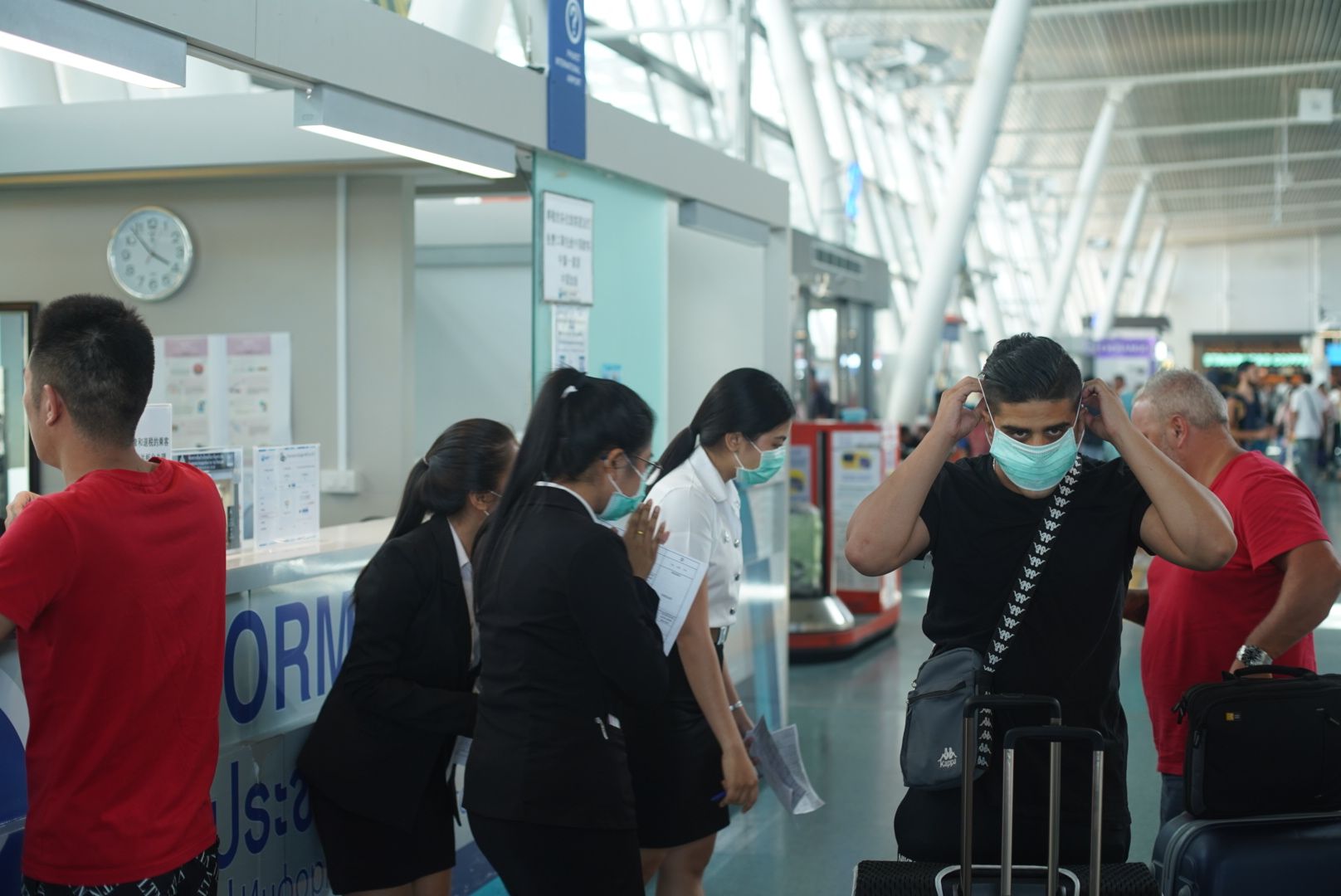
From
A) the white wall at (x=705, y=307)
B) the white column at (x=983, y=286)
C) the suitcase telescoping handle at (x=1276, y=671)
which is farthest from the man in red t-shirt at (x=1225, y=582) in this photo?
the white column at (x=983, y=286)

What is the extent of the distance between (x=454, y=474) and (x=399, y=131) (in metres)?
1.14

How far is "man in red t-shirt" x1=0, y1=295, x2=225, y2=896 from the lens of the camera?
2104 mm

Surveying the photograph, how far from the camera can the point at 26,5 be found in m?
2.55

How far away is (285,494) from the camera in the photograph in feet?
12.3

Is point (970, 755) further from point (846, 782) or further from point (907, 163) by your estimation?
point (907, 163)

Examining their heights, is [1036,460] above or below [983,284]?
below

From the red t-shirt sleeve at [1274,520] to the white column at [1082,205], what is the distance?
21.0 meters

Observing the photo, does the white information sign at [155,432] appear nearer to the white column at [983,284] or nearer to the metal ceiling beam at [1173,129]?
the white column at [983,284]

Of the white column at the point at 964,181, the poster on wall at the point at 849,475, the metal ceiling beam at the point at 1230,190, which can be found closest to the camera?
the poster on wall at the point at 849,475

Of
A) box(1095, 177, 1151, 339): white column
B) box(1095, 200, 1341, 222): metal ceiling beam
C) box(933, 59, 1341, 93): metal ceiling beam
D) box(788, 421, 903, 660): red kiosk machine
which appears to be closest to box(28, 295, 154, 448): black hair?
box(788, 421, 903, 660): red kiosk machine

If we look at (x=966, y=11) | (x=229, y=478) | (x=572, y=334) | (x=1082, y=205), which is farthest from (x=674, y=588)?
(x=1082, y=205)

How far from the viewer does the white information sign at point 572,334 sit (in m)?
4.53

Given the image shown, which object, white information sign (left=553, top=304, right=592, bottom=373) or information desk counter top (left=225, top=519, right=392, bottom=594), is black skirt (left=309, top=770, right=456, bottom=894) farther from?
white information sign (left=553, top=304, right=592, bottom=373)

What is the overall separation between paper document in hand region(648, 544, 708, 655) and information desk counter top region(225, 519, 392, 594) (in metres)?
1.00
